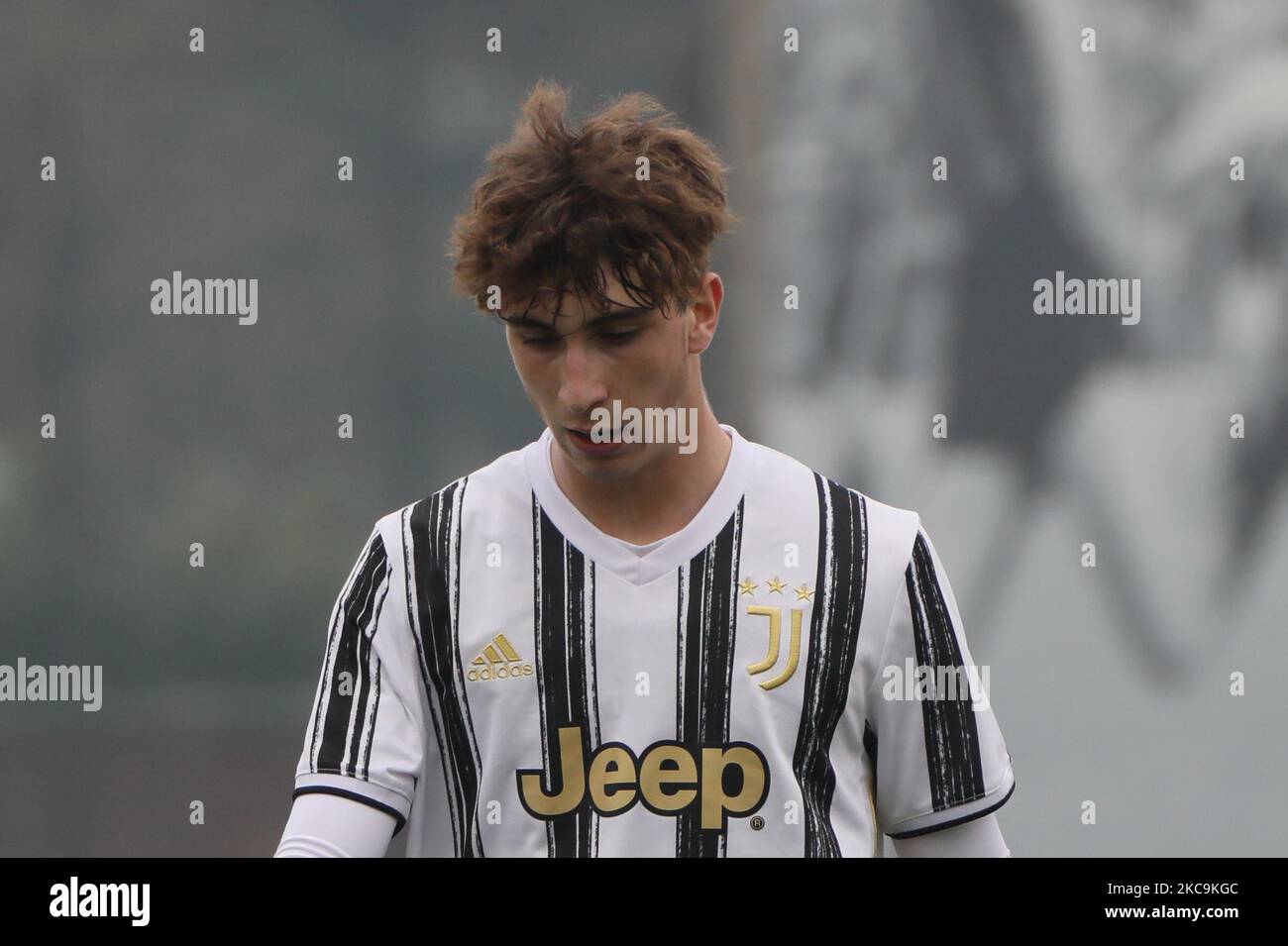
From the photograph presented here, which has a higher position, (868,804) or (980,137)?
(980,137)

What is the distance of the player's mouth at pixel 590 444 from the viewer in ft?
7.80

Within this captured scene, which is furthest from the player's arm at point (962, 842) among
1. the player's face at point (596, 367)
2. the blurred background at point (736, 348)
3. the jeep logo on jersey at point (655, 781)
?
the blurred background at point (736, 348)

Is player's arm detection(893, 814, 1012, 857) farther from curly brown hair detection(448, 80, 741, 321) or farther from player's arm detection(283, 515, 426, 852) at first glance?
curly brown hair detection(448, 80, 741, 321)

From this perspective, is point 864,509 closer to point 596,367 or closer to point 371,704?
point 596,367

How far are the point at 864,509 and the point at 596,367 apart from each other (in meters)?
0.53

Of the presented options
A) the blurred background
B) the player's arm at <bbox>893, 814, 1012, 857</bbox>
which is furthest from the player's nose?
the blurred background

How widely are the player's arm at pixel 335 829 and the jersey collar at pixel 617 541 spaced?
534 millimetres

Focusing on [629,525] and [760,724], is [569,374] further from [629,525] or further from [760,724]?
[760,724]

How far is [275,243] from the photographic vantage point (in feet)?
17.1

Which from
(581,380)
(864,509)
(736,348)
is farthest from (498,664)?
(736,348)

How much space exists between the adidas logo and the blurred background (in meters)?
2.93

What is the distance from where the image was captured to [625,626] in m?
2.44
